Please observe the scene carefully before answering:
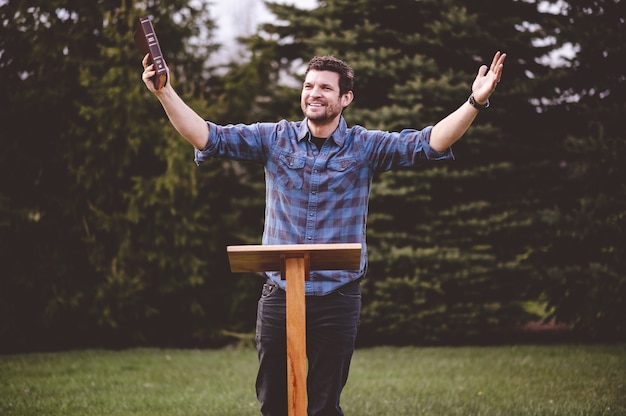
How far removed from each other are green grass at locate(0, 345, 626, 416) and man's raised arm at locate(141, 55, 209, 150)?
3.01 m

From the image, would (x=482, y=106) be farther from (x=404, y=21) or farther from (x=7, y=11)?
(x=7, y=11)

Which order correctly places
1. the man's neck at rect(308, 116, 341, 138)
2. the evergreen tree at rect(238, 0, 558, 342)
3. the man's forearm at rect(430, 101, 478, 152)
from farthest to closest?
the evergreen tree at rect(238, 0, 558, 342)
the man's neck at rect(308, 116, 341, 138)
the man's forearm at rect(430, 101, 478, 152)

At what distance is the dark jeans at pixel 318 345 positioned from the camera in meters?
3.56

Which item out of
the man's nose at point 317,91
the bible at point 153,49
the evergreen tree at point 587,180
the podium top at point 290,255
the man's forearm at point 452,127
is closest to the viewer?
the podium top at point 290,255

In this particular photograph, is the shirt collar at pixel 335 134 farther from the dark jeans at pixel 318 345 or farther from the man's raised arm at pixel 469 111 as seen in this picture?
the dark jeans at pixel 318 345

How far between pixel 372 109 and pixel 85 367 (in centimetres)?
521

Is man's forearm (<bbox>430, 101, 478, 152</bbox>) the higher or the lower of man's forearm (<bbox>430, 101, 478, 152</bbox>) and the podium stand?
the higher

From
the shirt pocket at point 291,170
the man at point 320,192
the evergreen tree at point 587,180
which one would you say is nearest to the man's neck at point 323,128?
the man at point 320,192

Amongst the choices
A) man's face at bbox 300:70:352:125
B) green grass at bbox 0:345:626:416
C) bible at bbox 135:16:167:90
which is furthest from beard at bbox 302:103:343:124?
green grass at bbox 0:345:626:416

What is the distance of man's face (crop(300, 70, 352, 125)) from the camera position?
11.7 ft

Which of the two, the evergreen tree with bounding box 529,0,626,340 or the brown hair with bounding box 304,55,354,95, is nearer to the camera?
the brown hair with bounding box 304,55,354,95

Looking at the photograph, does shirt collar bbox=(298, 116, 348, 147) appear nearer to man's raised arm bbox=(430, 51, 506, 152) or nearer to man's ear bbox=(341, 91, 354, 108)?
man's ear bbox=(341, 91, 354, 108)

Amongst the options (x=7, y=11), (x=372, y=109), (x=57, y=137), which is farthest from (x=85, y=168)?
(x=372, y=109)

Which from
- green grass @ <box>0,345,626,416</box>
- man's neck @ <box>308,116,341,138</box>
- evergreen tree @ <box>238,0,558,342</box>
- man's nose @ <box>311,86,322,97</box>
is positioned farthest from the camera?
evergreen tree @ <box>238,0,558,342</box>
